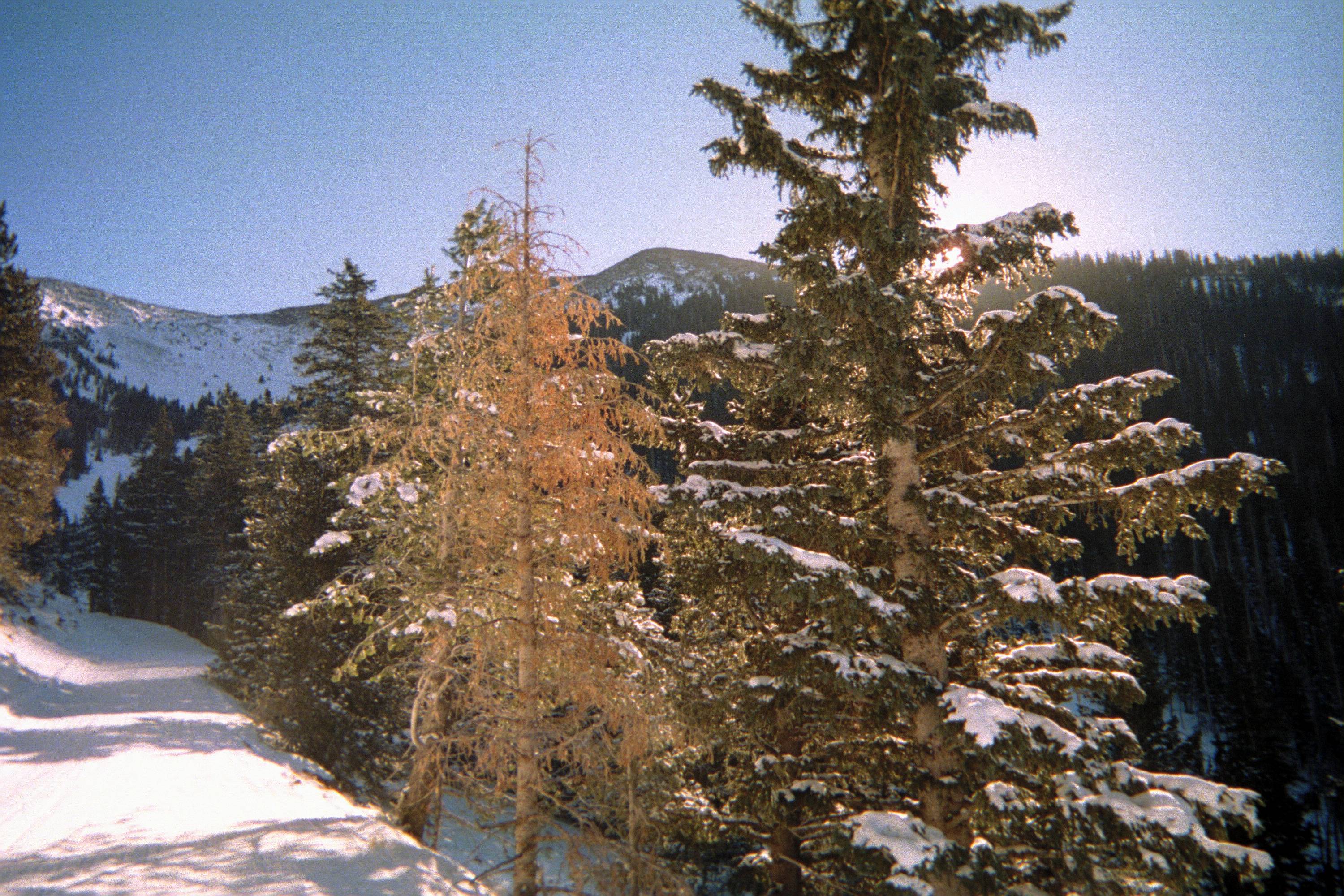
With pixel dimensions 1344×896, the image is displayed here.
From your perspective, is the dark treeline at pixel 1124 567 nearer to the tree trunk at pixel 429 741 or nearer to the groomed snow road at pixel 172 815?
the groomed snow road at pixel 172 815

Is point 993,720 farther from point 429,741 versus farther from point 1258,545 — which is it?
point 1258,545

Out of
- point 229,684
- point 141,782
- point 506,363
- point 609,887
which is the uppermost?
point 506,363

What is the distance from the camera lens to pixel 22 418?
21.1 m

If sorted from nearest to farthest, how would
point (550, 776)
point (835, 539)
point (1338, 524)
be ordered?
point (550, 776)
point (835, 539)
point (1338, 524)

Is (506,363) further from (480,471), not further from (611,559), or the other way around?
(611,559)

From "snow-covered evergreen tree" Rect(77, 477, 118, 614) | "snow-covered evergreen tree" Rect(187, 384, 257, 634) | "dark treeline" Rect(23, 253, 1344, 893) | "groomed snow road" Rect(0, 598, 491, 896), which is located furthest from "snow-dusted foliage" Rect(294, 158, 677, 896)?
"snow-covered evergreen tree" Rect(77, 477, 118, 614)

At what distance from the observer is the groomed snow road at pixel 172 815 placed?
21.7ft

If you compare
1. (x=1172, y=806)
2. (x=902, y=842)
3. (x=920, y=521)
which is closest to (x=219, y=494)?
(x=920, y=521)

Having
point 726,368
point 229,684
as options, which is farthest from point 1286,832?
point 229,684

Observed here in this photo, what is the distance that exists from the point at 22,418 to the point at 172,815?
19.1 meters

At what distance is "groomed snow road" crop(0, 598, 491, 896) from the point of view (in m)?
6.60

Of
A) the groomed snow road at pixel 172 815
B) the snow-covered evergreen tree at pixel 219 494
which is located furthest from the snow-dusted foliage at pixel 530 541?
the snow-covered evergreen tree at pixel 219 494

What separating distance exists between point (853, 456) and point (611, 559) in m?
3.90

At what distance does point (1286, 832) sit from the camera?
27781 mm
